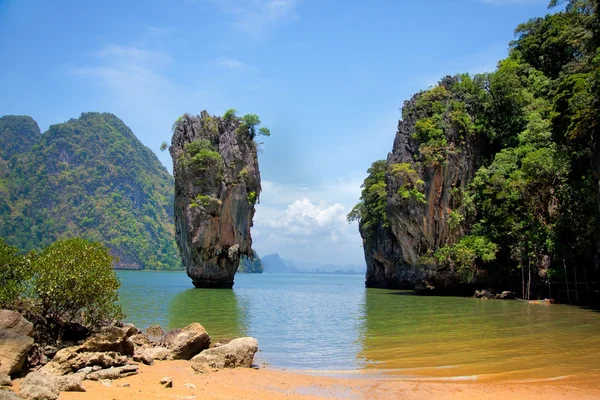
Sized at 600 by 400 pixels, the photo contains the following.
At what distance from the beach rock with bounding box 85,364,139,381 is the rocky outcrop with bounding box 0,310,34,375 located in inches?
46.6

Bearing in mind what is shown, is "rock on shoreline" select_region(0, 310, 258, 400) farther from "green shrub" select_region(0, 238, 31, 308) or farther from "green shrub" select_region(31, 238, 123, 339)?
"green shrub" select_region(0, 238, 31, 308)

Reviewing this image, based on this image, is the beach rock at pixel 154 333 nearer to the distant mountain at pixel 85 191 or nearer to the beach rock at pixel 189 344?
the beach rock at pixel 189 344

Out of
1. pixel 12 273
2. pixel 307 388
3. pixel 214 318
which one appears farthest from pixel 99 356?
pixel 214 318

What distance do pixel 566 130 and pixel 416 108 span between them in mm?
16653

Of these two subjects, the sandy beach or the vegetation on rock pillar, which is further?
the vegetation on rock pillar

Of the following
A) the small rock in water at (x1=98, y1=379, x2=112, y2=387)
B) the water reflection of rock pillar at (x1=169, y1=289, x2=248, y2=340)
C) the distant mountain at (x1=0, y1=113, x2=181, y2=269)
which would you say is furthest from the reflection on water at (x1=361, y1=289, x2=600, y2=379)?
the distant mountain at (x1=0, y1=113, x2=181, y2=269)

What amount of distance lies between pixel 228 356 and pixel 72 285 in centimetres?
418

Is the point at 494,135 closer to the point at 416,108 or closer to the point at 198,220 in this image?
the point at 416,108

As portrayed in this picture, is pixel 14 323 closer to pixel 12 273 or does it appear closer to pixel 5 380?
pixel 5 380

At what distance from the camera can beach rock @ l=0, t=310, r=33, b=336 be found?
8328 millimetres

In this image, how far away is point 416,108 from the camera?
3788 centimetres

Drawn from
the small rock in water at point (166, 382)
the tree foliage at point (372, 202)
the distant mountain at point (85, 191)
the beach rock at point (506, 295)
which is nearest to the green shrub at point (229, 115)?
the tree foliage at point (372, 202)

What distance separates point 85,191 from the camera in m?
129

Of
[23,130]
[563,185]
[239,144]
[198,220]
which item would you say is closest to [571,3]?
[563,185]
